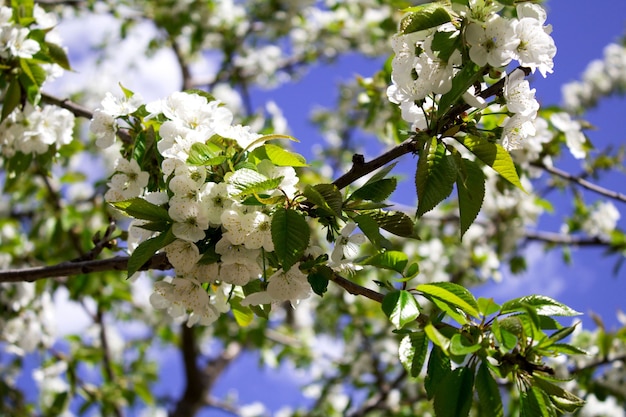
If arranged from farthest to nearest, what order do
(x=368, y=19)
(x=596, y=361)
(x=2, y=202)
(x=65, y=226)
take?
(x=368, y=19)
(x=2, y=202)
(x=65, y=226)
(x=596, y=361)

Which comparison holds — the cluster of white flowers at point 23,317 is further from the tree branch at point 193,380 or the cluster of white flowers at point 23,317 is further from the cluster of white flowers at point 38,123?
the tree branch at point 193,380

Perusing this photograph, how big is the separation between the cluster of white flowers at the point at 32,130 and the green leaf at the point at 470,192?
1.37m

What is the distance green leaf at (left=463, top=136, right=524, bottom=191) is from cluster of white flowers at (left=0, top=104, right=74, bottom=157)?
4.51ft

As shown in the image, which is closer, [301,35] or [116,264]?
[116,264]

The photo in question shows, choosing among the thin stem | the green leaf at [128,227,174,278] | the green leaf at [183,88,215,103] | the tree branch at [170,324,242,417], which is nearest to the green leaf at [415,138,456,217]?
the green leaf at [128,227,174,278]

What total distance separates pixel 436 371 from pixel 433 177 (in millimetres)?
354

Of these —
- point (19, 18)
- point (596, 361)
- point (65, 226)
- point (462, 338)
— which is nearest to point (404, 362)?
point (462, 338)

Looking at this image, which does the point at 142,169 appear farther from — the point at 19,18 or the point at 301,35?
the point at 301,35

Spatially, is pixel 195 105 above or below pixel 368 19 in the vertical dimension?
below

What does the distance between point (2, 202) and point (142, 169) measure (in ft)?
14.0

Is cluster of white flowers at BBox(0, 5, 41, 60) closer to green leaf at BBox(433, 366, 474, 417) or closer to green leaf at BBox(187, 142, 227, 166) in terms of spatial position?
green leaf at BBox(187, 142, 227, 166)

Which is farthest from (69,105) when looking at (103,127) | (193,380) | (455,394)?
(193,380)

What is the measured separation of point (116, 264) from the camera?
1.42 m

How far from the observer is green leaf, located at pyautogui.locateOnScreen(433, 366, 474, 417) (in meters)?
1.06
